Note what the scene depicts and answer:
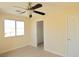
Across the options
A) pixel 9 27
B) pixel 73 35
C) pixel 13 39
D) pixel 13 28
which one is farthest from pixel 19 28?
pixel 73 35

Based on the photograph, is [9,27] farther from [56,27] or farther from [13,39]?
[56,27]

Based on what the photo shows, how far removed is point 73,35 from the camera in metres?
3.72

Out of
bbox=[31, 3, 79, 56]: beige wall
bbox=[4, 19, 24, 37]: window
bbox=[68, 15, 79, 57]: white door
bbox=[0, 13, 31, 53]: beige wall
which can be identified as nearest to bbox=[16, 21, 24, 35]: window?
bbox=[4, 19, 24, 37]: window

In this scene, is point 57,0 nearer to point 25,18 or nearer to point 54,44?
point 54,44

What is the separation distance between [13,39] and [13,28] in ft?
2.22

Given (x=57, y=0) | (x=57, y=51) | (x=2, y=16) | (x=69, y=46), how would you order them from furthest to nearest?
(x=2, y=16)
(x=57, y=51)
(x=69, y=46)
(x=57, y=0)

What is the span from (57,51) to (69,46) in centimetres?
83

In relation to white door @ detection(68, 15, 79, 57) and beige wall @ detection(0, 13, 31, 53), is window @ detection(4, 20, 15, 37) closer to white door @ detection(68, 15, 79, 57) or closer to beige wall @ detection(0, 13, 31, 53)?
beige wall @ detection(0, 13, 31, 53)

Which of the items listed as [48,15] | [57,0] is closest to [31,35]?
[48,15]

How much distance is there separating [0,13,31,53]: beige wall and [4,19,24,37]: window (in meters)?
0.24

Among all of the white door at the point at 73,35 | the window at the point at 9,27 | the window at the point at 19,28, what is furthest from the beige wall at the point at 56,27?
the window at the point at 9,27

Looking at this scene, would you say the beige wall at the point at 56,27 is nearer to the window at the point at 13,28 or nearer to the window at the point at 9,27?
the window at the point at 13,28

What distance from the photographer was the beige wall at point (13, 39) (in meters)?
4.89

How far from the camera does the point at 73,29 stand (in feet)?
12.2
